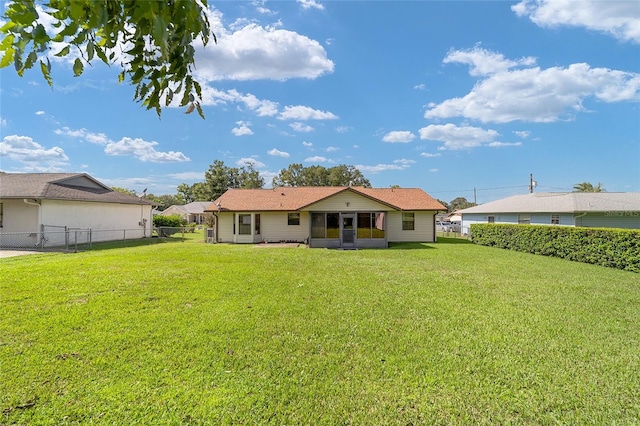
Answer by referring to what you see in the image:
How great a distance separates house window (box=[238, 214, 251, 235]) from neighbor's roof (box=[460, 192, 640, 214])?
20674 mm

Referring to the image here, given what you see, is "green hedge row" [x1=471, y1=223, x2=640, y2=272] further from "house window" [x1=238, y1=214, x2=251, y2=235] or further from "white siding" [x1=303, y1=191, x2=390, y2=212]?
"house window" [x1=238, y1=214, x2=251, y2=235]

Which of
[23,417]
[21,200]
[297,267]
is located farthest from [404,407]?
[21,200]

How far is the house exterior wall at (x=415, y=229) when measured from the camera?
2134cm

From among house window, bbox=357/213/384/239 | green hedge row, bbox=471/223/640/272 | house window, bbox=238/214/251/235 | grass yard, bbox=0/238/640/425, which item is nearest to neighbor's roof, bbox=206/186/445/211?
house window, bbox=238/214/251/235

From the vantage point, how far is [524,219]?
24.0 metres

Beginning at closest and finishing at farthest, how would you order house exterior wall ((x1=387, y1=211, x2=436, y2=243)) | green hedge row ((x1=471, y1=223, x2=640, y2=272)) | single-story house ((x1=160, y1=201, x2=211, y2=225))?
green hedge row ((x1=471, y1=223, x2=640, y2=272))
house exterior wall ((x1=387, y1=211, x2=436, y2=243))
single-story house ((x1=160, y1=201, x2=211, y2=225))

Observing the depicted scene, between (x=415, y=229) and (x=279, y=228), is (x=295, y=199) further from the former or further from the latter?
(x=415, y=229)

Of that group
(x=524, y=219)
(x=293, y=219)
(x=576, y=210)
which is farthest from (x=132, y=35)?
(x=524, y=219)

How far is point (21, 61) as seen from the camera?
124cm

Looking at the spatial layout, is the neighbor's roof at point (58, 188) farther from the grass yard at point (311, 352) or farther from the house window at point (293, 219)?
the house window at point (293, 219)

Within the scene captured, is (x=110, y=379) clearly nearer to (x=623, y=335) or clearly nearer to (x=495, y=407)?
(x=495, y=407)

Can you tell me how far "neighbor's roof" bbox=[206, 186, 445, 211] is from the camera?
68.2 ft

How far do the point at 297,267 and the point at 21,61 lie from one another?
10.0 m

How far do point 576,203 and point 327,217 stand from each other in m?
17.0
